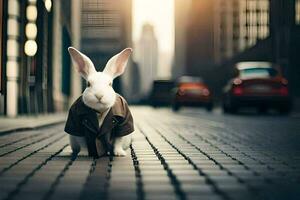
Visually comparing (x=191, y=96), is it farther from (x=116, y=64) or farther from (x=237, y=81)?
(x=116, y=64)

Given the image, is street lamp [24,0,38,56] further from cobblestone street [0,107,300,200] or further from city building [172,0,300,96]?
city building [172,0,300,96]

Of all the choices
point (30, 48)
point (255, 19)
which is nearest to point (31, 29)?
point (30, 48)

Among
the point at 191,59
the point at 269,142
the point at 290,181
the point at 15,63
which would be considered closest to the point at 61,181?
the point at 290,181

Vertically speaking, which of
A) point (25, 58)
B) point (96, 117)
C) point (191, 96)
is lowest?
point (96, 117)

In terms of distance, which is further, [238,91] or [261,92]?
[238,91]

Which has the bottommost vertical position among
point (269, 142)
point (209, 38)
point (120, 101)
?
point (269, 142)

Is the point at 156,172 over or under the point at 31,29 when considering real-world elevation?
under

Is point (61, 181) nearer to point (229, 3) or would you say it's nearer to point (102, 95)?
point (102, 95)

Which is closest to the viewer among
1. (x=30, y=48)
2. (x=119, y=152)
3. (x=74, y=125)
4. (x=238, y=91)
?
(x=74, y=125)
